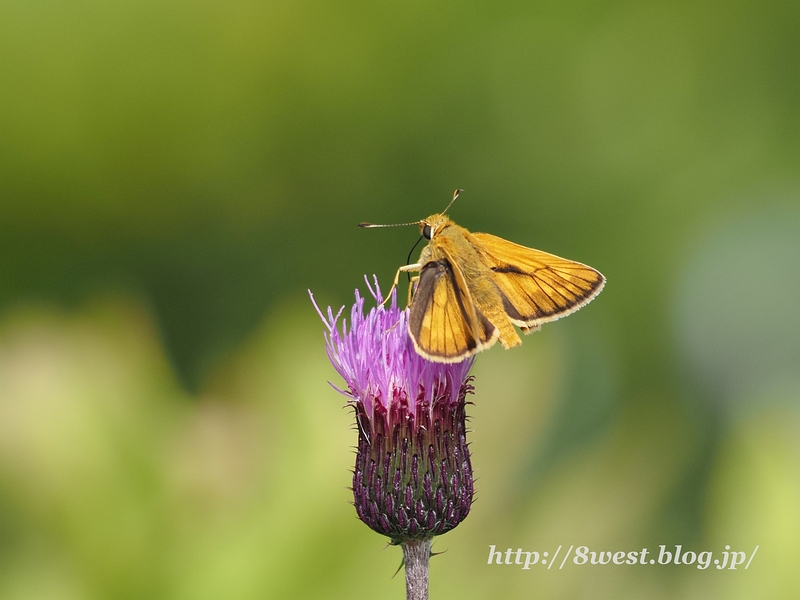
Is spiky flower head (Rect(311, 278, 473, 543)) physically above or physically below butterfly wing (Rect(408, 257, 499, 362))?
below

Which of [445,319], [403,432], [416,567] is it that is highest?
[445,319]

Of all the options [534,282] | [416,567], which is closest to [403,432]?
[416,567]

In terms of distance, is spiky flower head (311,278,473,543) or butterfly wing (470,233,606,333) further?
butterfly wing (470,233,606,333)

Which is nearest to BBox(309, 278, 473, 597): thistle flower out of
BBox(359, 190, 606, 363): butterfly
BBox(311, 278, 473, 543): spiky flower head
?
BBox(311, 278, 473, 543): spiky flower head

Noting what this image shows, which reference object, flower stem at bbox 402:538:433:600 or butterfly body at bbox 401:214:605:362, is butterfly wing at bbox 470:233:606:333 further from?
flower stem at bbox 402:538:433:600

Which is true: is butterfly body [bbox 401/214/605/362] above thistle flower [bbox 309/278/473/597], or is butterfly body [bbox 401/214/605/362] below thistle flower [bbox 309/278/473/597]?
above

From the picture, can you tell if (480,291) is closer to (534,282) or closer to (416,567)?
(534,282)

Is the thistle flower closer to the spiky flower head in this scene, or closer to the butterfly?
the spiky flower head
